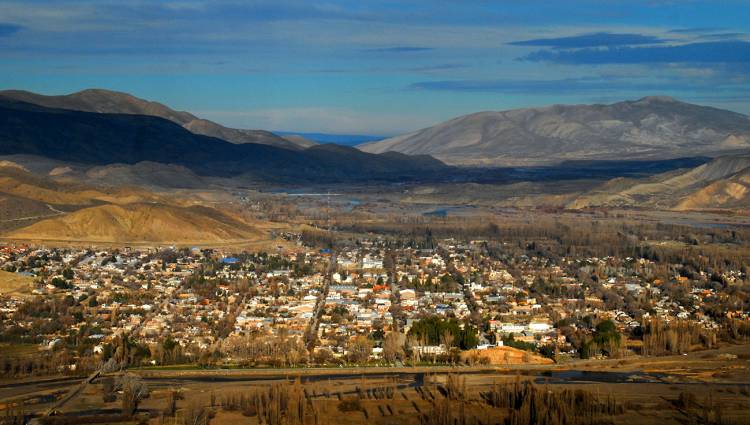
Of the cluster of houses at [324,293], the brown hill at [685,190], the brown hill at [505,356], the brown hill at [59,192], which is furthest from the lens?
the brown hill at [685,190]

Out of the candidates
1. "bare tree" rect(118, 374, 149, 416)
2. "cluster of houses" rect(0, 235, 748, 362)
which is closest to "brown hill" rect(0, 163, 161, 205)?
"cluster of houses" rect(0, 235, 748, 362)

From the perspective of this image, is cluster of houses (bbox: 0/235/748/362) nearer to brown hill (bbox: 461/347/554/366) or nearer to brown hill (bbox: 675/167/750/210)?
brown hill (bbox: 461/347/554/366)

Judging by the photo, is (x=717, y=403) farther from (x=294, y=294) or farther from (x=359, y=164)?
(x=359, y=164)

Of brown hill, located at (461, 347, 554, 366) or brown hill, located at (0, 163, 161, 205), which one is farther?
brown hill, located at (0, 163, 161, 205)

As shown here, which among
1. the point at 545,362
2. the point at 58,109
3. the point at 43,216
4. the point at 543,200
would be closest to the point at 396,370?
the point at 545,362

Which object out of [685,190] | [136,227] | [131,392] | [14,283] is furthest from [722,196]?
[131,392]

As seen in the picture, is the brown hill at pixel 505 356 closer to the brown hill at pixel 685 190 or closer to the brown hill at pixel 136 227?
the brown hill at pixel 136 227

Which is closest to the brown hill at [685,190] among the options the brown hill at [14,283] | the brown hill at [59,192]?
the brown hill at [59,192]

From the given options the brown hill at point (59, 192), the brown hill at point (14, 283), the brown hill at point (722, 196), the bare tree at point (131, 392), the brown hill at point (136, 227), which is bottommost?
the bare tree at point (131, 392)
